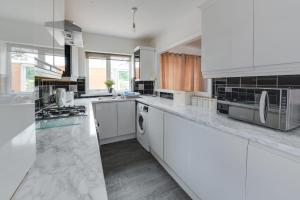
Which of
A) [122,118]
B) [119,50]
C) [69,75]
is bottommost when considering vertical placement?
[122,118]

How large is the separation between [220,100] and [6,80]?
1564mm

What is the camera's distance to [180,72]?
11.7 feet

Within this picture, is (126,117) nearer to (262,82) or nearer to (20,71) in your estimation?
(262,82)

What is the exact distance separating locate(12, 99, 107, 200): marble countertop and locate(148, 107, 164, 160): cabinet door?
1.27 metres

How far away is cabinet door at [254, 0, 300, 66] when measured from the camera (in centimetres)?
96

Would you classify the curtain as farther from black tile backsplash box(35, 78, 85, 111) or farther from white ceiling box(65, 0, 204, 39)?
black tile backsplash box(35, 78, 85, 111)

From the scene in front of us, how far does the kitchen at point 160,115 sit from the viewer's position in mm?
521

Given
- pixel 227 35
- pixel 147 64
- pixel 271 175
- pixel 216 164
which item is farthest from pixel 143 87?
pixel 271 175

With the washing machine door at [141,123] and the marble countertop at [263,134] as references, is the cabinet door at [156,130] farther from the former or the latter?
the marble countertop at [263,134]

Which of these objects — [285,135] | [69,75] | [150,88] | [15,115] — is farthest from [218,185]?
[150,88]

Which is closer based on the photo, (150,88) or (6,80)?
(6,80)

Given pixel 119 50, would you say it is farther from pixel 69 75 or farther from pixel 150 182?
pixel 150 182

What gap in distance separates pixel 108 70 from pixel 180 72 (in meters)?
1.76

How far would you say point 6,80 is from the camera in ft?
1.39
